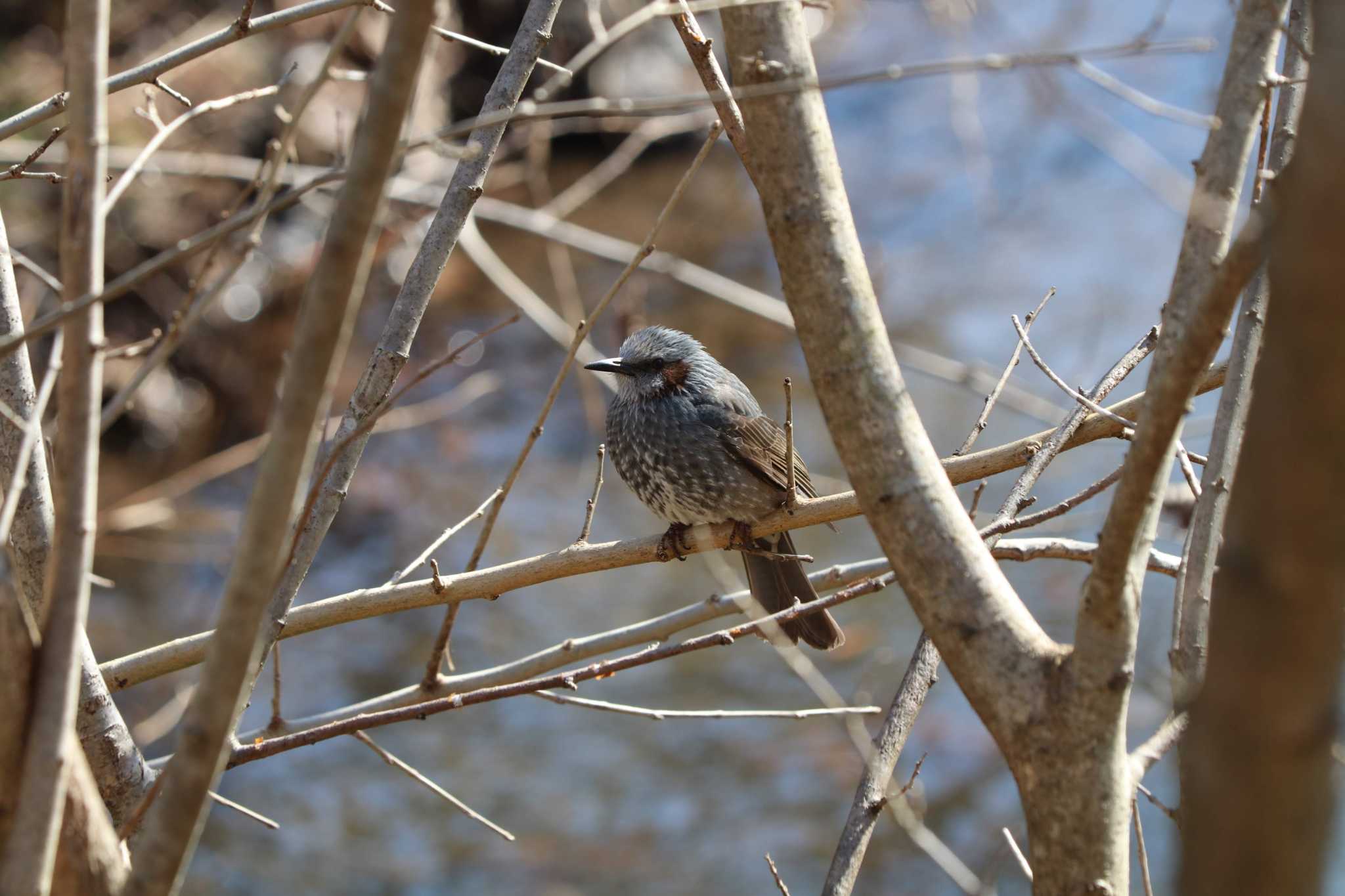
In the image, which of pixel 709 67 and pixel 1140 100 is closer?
pixel 709 67

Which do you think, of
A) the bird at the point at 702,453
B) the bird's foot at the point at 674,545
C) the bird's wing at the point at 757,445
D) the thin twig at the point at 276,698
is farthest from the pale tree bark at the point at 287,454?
the bird's wing at the point at 757,445

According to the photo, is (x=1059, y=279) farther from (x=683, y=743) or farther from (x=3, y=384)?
(x=3, y=384)

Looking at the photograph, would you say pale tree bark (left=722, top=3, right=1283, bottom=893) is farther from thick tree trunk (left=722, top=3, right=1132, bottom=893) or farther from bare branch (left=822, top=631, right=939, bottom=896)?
bare branch (left=822, top=631, right=939, bottom=896)

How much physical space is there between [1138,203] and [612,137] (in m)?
6.16

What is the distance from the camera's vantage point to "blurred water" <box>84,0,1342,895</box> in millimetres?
7023

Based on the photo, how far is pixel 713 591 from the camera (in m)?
8.62

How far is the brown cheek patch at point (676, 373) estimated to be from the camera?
179 inches

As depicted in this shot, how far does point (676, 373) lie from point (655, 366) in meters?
0.09

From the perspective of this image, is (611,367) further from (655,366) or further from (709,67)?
(709,67)

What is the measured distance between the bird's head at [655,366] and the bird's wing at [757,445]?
172 millimetres

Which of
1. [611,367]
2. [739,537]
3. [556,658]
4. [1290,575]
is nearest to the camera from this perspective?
[1290,575]

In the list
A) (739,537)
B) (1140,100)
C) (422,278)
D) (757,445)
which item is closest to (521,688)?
(422,278)

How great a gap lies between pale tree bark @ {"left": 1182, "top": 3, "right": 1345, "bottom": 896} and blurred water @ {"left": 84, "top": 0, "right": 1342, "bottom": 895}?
2.96 metres

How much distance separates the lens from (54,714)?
1.49 m
